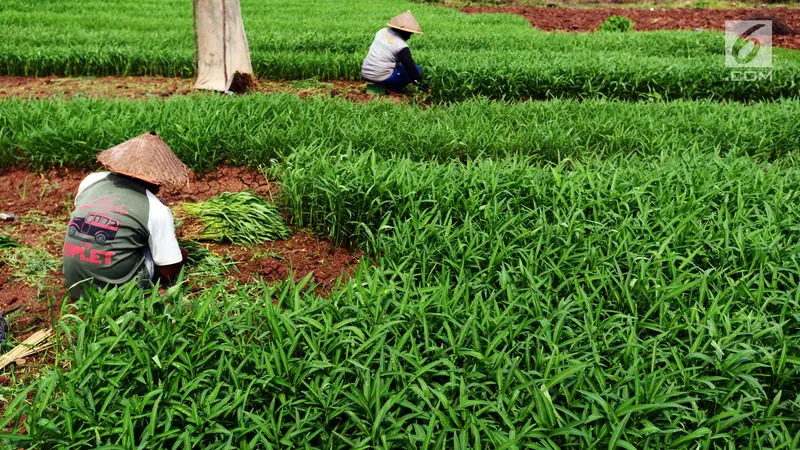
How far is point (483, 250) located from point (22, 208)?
11.2 ft

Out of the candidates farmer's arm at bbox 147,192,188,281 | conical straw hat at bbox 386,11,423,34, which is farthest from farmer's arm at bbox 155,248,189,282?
conical straw hat at bbox 386,11,423,34

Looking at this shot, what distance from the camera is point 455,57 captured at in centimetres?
800

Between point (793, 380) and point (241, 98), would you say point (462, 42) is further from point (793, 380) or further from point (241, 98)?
point (793, 380)

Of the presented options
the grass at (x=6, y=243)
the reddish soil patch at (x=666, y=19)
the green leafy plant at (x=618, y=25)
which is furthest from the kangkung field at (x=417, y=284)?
the reddish soil patch at (x=666, y=19)

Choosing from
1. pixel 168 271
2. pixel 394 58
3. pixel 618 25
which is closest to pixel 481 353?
pixel 168 271

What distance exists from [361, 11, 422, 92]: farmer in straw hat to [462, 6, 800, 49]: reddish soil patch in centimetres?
829

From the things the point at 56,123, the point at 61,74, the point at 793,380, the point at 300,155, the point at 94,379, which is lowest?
the point at 793,380

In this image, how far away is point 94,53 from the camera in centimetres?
791

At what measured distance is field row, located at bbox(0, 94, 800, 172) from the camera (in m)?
4.59

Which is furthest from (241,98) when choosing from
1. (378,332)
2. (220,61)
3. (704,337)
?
(704,337)

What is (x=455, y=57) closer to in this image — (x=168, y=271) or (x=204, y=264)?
(x=204, y=264)

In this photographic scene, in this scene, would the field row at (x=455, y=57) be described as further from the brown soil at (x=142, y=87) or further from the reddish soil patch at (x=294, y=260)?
the reddish soil patch at (x=294, y=260)

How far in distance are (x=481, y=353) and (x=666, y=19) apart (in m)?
16.7

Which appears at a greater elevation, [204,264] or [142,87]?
[142,87]
